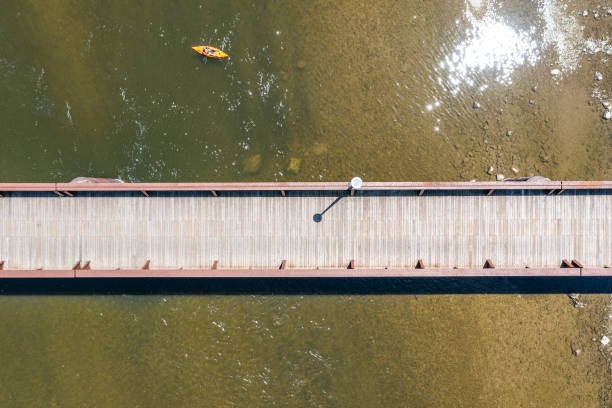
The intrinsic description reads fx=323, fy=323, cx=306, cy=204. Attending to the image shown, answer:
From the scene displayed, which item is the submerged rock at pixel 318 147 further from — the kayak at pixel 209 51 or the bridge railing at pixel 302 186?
the kayak at pixel 209 51

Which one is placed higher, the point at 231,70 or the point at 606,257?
the point at 231,70

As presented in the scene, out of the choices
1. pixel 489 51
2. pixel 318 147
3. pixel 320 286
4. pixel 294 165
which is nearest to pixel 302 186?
pixel 294 165

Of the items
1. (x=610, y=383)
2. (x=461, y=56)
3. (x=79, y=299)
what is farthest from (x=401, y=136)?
(x=79, y=299)

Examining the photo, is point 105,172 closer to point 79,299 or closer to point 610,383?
point 79,299

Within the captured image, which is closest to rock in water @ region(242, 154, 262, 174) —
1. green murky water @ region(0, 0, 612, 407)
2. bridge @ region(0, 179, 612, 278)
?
green murky water @ region(0, 0, 612, 407)

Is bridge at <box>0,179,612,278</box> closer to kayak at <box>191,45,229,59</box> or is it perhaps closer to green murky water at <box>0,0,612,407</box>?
green murky water at <box>0,0,612,407</box>
